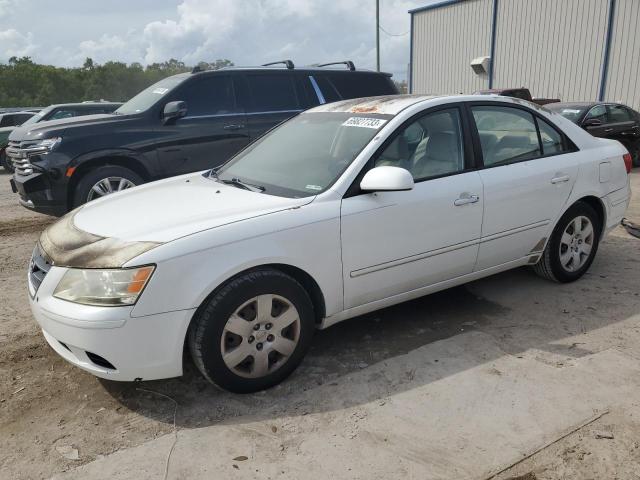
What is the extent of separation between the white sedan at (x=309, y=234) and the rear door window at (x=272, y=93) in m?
2.96

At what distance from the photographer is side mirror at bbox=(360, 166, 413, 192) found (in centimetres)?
317

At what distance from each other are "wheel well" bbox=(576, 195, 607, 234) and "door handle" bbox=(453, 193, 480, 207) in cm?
134

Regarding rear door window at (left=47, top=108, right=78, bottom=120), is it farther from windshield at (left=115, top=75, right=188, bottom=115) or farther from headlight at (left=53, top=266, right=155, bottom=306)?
headlight at (left=53, top=266, right=155, bottom=306)

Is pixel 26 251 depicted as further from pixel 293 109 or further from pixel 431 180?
pixel 431 180

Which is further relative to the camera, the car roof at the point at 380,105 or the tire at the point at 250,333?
the car roof at the point at 380,105

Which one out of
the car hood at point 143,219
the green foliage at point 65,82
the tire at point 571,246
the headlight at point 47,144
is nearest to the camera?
the car hood at point 143,219

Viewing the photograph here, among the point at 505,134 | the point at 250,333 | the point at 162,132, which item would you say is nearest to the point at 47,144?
the point at 162,132

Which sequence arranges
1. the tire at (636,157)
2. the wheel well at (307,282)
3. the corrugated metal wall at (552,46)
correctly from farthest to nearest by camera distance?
the corrugated metal wall at (552,46) → the tire at (636,157) → the wheel well at (307,282)

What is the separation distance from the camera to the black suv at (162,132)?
20.1ft

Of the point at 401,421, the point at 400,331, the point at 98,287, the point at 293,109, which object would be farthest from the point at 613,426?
the point at 293,109

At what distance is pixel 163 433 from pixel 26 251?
417 cm

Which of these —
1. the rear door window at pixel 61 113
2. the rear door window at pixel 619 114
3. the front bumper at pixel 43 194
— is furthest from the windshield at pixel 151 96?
the rear door window at pixel 619 114

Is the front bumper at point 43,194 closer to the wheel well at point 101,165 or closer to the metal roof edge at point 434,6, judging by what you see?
the wheel well at point 101,165

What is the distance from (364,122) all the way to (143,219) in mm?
1554
